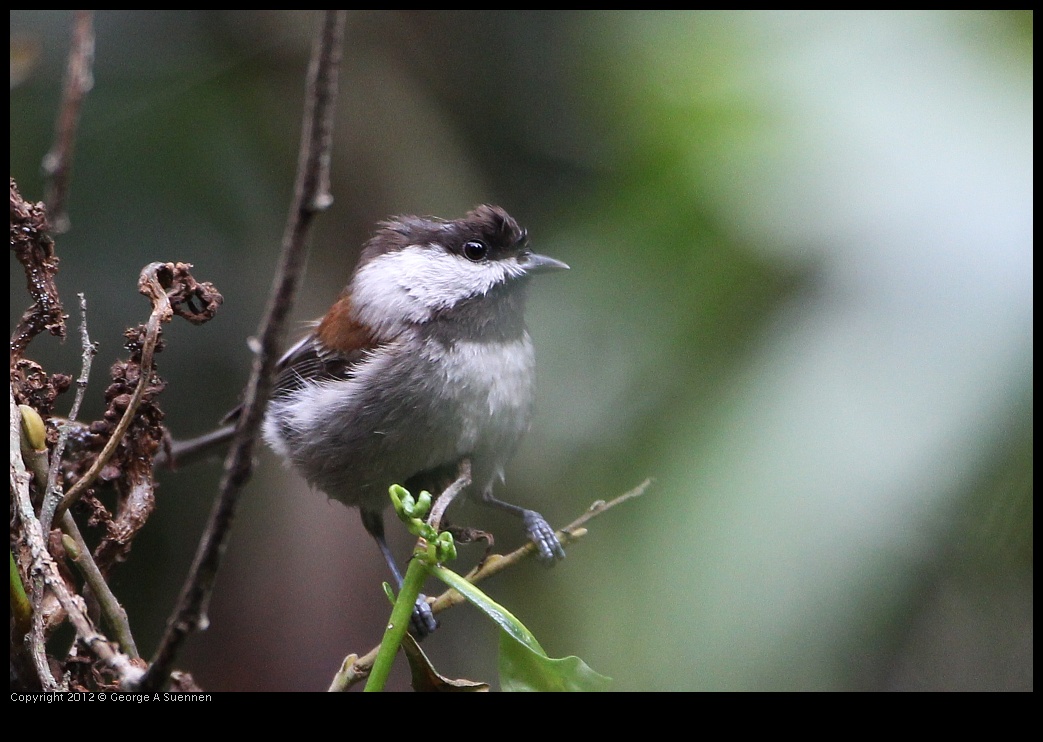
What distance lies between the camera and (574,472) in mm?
2332

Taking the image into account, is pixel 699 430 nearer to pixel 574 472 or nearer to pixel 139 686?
pixel 574 472

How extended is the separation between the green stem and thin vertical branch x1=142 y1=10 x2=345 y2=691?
203 mm

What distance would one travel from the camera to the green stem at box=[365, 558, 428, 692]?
3.23 feet

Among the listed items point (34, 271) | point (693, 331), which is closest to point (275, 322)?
point (34, 271)

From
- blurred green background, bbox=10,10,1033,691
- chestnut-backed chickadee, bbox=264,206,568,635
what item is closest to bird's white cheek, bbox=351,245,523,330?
chestnut-backed chickadee, bbox=264,206,568,635

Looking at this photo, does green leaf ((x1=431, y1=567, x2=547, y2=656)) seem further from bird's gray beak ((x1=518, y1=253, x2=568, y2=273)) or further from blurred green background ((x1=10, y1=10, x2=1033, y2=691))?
bird's gray beak ((x1=518, y1=253, x2=568, y2=273))

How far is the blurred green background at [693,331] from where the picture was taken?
172 cm

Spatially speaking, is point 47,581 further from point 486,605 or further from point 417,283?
point 417,283

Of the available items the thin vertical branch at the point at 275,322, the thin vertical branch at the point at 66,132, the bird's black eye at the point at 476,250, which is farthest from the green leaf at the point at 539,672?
the bird's black eye at the point at 476,250

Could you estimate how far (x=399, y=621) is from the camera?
0.99 m

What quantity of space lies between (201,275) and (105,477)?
177 cm

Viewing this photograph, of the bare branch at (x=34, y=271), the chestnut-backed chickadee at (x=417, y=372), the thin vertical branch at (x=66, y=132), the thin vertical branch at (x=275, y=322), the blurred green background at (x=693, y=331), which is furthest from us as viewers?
the chestnut-backed chickadee at (x=417, y=372)

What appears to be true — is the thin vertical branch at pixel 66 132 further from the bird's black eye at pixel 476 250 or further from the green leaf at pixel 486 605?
the green leaf at pixel 486 605

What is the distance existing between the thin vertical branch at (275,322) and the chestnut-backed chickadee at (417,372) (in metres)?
0.95
